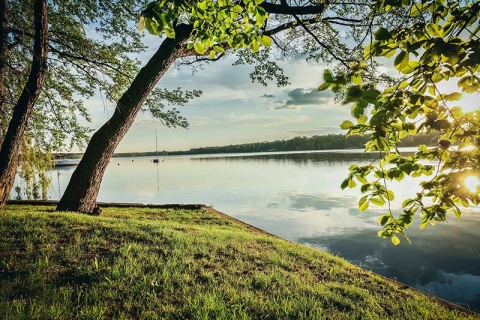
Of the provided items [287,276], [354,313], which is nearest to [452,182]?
[354,313]

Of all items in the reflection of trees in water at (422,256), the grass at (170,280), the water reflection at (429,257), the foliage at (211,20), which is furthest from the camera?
the reflection of trees in water at (422,256)

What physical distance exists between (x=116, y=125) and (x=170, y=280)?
18.7 ft

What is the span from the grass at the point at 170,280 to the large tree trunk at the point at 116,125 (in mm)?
2211

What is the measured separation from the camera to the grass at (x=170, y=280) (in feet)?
10.4

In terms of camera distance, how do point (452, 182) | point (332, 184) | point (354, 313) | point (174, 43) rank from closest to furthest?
point (452, 182) → point (354, 313) → point (174, 43) → point (332, 184)

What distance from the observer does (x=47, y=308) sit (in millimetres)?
2930

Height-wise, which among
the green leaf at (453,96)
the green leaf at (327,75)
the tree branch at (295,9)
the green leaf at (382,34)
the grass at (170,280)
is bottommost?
the grass at (170,280)

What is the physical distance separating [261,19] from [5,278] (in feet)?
13.9

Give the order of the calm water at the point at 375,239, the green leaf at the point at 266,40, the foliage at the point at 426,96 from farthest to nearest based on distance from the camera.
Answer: the calm water at the point at 375,239 → the green leaf at the point at 266,40 → the foliage at the point at 426,96

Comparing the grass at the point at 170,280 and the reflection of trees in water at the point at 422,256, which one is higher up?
the grass at the point at 170,280

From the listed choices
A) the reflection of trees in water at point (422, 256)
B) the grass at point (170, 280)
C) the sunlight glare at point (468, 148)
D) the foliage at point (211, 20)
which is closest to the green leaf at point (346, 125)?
the sunlight glare at point (468, 148)

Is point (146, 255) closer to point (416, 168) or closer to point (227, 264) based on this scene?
point (227, 264)

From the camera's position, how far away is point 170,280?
3824 mm

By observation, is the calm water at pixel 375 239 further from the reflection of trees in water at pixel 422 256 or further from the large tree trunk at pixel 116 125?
the large tree trunk at pixel 116 125
